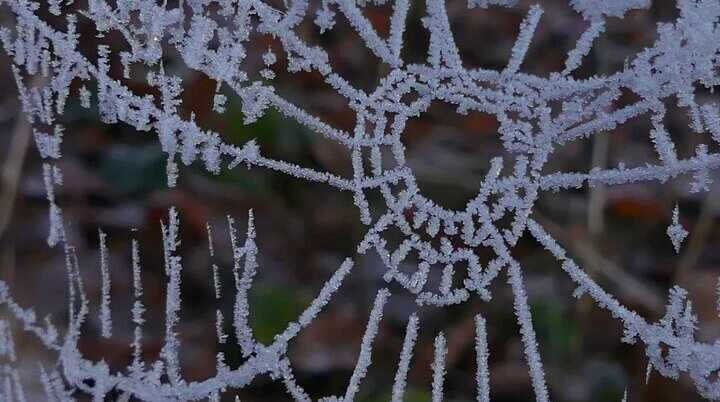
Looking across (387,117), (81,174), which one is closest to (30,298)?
(81,174)

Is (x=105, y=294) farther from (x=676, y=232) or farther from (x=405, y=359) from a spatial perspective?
(x=676, y=232)

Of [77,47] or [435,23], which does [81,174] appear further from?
[435,23]

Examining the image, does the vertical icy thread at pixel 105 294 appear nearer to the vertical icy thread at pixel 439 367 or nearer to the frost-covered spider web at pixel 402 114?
the frost-covered spider web at pixel 402 114

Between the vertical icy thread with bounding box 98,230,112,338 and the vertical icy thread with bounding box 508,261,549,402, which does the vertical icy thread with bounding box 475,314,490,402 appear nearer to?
the vertical icy thread with bounding box 508,261,549,402

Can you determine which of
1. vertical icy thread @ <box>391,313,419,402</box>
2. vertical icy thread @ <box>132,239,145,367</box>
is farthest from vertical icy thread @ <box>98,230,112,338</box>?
vertical icy thread @ <box>391,313,419,402</box>

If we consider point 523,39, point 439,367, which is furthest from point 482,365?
point 523,39

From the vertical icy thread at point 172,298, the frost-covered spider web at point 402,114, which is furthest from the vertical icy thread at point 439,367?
the vertical icy thread at point 172,298

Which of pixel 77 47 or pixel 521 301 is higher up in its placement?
pixel 77 47

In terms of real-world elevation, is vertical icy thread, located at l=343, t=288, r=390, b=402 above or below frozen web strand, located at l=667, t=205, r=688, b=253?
below
